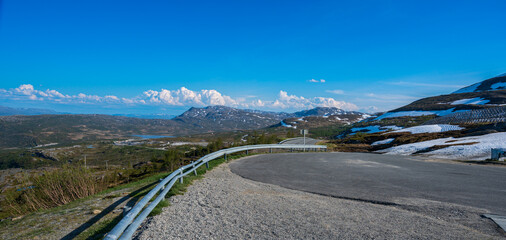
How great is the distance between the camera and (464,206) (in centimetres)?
676

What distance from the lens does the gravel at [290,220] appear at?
466 centimetres

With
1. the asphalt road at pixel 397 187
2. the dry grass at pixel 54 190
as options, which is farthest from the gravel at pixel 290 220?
the dry grass at pixel 54 190

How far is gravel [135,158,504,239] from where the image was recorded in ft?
15.3

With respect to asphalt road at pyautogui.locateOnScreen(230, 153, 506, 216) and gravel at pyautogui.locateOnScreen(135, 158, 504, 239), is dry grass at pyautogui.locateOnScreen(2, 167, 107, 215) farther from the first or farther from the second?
asphalt road at pyautogui.locateOnScreen(230, 153, 506, 216)

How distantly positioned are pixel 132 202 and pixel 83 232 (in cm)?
206

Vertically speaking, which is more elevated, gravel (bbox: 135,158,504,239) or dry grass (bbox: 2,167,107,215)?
gravel (bbox: 135,158,504,239)

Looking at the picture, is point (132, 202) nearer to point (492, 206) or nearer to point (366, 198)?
point (366, 198)

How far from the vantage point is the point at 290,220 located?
17.7ft

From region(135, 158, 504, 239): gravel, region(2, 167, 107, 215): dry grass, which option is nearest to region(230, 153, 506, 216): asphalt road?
region(135, 158, 504, 239): gravel

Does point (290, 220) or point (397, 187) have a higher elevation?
point (290, 220)

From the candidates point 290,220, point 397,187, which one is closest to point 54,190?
point 290,220

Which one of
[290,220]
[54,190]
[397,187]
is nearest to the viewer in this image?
[290,220]

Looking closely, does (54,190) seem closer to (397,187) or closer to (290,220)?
(290,220)

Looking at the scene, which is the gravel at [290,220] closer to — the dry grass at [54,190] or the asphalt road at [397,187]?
the asphalt road at [397,187]
